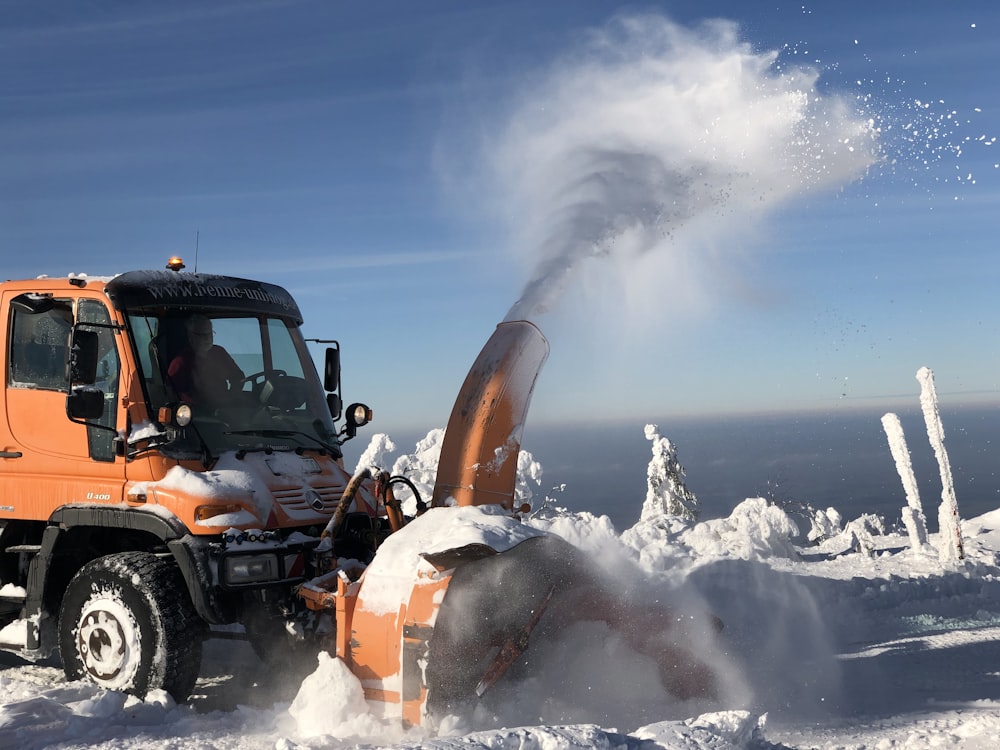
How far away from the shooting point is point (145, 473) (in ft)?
18.7

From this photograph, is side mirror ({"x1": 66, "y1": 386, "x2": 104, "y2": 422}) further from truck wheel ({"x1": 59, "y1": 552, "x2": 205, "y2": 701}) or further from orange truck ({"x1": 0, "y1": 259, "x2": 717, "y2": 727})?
truck wheel ({"x1": 59, "y1": 552, "x2": 205, "y2": 701})

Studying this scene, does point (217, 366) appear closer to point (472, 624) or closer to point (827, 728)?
point (472, 624)

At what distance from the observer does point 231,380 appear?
6242 mm

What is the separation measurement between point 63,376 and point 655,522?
14.0 m

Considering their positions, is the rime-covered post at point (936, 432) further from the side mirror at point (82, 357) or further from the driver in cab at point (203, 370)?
the side mirror at point (82, 357)

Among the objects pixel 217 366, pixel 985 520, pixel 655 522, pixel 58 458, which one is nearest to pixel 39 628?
pixel 58 458

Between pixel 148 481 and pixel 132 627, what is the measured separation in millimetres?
901

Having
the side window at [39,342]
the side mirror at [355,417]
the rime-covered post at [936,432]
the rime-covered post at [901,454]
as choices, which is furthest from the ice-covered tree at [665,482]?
the side window at [39,342]

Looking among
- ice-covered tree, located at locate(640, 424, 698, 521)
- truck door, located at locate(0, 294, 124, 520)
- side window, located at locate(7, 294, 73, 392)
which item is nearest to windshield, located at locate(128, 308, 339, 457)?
truck door, located at locate(0, 294, 124, 520)

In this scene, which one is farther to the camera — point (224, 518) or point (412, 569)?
point (224, 518)

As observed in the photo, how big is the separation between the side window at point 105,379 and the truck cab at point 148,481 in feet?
0.04

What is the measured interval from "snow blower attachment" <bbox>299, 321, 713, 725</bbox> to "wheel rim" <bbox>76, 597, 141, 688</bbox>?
119 centimetres

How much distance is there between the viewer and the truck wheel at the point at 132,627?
5.39m

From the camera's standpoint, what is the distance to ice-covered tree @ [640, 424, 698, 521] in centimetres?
3108
